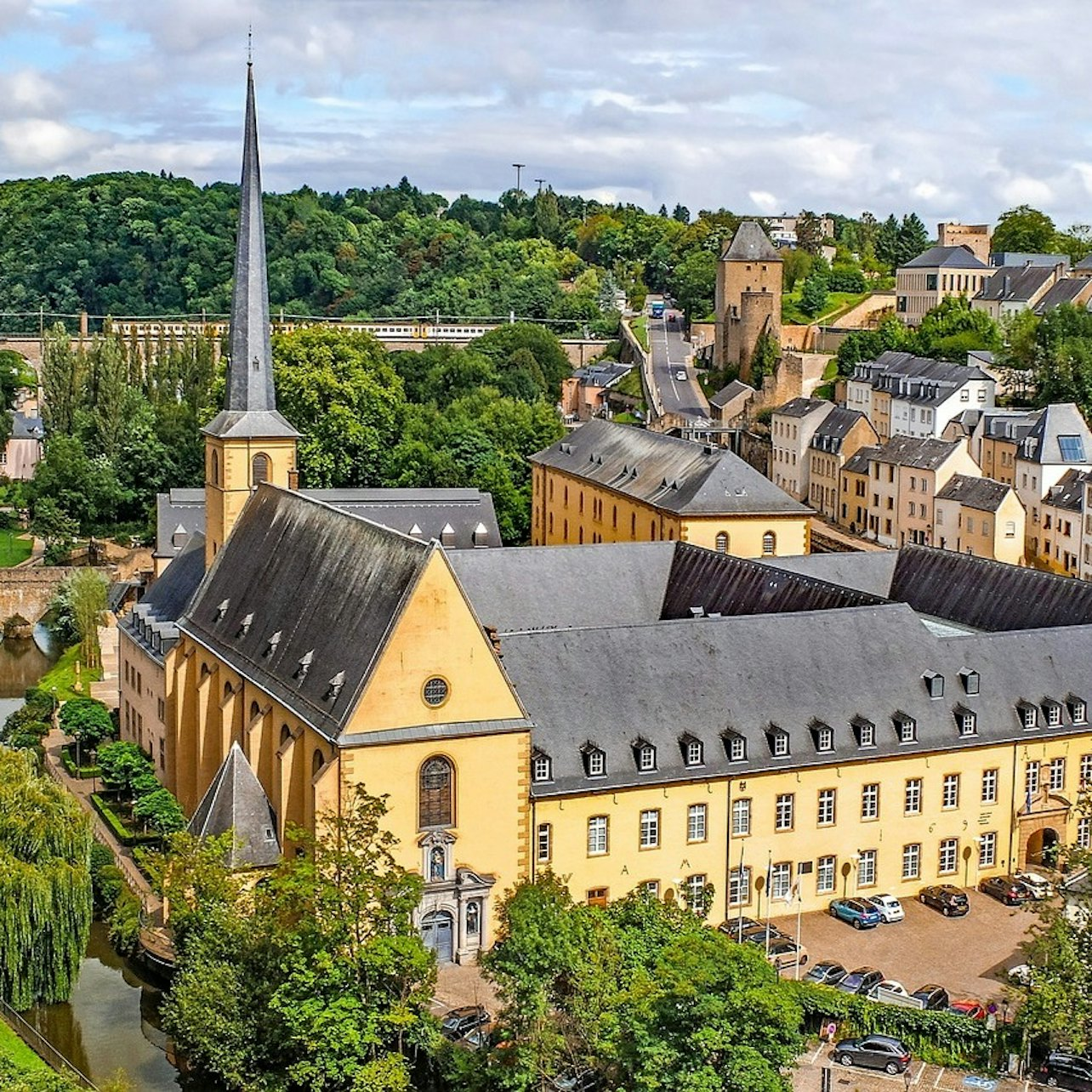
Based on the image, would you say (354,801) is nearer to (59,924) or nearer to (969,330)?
(59,924)

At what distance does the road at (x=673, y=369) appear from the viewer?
131375 mm

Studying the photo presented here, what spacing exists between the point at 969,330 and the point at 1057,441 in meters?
32.3

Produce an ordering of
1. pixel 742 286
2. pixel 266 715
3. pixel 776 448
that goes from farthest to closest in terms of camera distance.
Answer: pixel 742 286, pixel 776 448, pixel 266 715

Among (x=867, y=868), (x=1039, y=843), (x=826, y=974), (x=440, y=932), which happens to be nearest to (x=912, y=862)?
(x=867, y=868)

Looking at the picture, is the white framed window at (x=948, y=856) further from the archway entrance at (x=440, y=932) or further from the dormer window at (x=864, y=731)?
the archway entrance at (x=440, y=932)

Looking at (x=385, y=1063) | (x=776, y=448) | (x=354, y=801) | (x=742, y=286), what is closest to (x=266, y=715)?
(x=354, y=801)

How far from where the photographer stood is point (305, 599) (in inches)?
2040

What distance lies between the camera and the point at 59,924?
45031mm

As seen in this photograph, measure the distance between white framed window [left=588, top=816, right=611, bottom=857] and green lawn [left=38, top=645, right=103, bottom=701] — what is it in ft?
124

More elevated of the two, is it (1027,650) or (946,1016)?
(1027,650)

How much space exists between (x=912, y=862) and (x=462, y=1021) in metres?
17.5

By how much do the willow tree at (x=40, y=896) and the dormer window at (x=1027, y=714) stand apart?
29.5 meters

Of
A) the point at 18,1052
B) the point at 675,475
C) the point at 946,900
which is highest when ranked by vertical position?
the point at 675,475

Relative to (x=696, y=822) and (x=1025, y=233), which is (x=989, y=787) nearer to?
(x=696, y=822)
